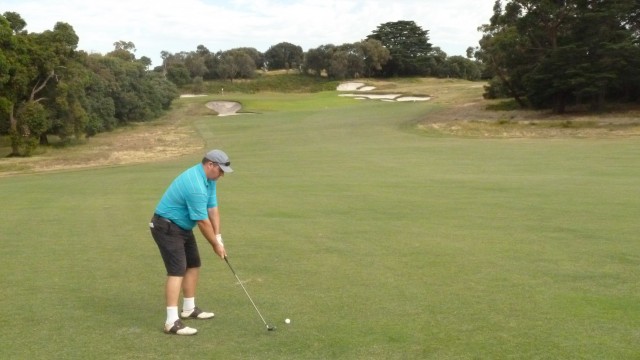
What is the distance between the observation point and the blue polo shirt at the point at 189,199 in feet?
22.7

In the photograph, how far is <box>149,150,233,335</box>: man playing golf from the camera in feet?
22.8

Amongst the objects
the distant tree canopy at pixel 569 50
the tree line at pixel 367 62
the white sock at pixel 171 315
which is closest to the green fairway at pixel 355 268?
the white sock at pixel 171 315

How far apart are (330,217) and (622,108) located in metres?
33.6

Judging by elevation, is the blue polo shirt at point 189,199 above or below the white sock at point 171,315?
above

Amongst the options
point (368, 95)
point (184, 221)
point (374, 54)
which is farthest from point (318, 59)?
point (184, 221)

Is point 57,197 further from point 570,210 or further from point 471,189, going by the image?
point 570,210

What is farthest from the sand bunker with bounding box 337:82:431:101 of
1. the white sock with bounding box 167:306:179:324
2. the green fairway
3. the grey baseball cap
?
the white sock with bounding box 167:306:179:324

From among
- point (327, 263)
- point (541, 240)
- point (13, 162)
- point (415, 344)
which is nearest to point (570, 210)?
point (541, 240)

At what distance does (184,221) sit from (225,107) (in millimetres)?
56322

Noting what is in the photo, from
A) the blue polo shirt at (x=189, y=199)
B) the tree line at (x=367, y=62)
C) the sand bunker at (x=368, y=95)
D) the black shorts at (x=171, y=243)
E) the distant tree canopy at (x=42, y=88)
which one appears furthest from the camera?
the tree line at (x=367, y=62)

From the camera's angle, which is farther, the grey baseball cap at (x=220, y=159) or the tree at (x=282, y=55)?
the tree at (x=282, y=55)

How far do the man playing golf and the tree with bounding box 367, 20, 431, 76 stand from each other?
9301 centimetres

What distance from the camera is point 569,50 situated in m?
39.3

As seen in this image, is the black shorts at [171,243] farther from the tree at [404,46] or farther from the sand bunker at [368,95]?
the tree at [404,46]
